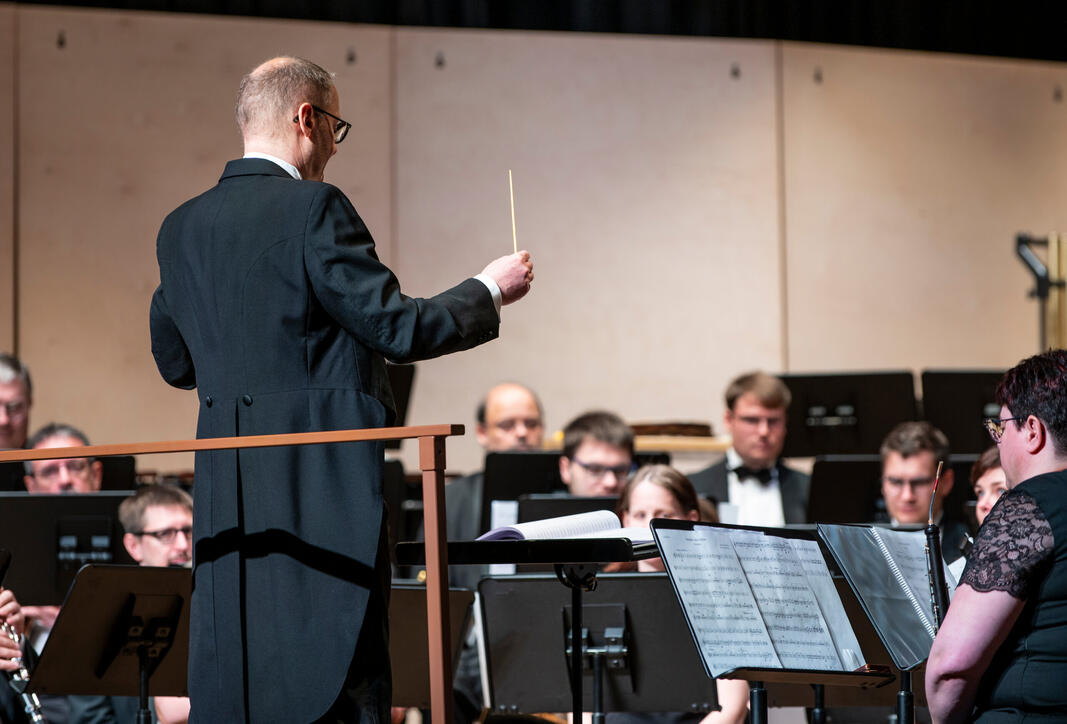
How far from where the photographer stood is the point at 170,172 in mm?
7410

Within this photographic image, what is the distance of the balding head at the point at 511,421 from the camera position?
231 inches

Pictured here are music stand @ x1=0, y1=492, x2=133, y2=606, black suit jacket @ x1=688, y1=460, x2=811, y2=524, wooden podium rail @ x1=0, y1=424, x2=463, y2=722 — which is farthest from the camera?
black suit jacket @ x1=688, y1=460, x2=811, y2=524

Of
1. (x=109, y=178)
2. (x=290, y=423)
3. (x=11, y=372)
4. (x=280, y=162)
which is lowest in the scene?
(x=290, y=423)

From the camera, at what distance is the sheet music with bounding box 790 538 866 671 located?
2494 mm

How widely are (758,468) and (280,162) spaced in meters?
3.58

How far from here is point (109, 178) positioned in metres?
7.34

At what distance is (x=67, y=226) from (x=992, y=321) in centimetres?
554

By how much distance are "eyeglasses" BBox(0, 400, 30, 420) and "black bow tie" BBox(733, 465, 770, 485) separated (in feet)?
9.07

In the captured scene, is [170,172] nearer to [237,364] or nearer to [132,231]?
[132,231]

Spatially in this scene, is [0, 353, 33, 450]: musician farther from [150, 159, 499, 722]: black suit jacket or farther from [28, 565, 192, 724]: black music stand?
[150, 159, 499, 722]: black suit jacket

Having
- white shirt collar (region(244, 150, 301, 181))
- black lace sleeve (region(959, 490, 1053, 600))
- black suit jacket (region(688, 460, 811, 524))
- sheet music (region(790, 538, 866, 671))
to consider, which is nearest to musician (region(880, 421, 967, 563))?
black suit jacket (region(688, 460, 811, 524))

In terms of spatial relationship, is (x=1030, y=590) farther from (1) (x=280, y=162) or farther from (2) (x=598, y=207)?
(2) (x=598, y=207)

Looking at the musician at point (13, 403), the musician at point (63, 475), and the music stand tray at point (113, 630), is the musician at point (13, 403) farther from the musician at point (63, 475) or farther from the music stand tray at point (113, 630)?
the music stand tray at point (113, 630)

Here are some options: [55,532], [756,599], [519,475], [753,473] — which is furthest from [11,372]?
[756,599]
